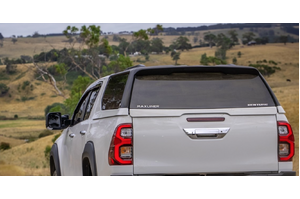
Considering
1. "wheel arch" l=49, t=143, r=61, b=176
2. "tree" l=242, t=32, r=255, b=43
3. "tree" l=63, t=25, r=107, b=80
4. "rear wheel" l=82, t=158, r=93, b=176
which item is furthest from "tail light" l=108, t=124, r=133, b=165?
"tree" l=242, t=32, r=255, b=43

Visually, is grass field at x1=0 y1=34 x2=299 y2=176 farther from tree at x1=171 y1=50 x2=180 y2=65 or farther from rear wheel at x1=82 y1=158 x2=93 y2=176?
rear wheel at x1=82 y1=158 x2=93 y2=176

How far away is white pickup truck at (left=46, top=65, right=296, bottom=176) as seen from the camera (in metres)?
4.46

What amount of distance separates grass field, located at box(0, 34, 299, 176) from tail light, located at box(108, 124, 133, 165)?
40297mm

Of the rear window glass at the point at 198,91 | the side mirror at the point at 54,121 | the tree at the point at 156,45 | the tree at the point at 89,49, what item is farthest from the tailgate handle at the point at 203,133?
the tree at the point at 156,45

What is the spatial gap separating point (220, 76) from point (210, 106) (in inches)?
14.8

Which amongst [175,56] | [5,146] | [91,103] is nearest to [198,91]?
[91,103]

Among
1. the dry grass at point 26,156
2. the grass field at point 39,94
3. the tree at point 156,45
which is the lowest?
the dry grass at point 26,156

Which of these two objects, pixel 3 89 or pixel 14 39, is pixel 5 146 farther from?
pixel 14 39

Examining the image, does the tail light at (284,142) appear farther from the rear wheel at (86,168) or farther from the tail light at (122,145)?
the rear wheel at (86,168)

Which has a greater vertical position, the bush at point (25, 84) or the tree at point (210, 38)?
the tree at point (210, 38)

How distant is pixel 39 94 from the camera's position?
7275cm

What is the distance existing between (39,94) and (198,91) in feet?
230

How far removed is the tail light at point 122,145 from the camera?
14.7 ft
